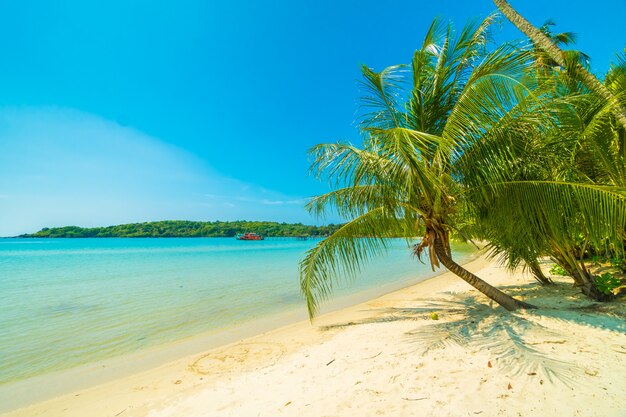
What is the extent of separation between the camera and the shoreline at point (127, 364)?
4.09m

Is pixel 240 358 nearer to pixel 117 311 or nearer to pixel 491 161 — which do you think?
pixel 491 161

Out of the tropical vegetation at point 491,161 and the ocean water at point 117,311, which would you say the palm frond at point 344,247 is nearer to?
the tropical vegetation at point 491,161

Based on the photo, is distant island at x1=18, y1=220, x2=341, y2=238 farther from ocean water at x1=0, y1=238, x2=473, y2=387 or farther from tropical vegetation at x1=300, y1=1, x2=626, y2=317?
tropical vegetation at x1=300, y1=1, x2=626, y2=317

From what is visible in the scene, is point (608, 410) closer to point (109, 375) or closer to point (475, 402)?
point (475, 402)

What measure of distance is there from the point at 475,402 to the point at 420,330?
222 cm

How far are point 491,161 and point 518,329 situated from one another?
2.35 meters

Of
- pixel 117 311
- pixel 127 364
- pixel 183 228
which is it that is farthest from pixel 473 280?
pixel 183 228

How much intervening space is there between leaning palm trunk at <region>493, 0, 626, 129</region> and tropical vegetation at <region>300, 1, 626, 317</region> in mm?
29

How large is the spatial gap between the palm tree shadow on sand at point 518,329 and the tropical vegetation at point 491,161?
631mm

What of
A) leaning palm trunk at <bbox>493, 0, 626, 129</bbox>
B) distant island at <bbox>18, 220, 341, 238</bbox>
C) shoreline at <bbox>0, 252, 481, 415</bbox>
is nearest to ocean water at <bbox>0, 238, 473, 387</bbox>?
shoreline at <bbox>0, 252, 481, 415</bbox>

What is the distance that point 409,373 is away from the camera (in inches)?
122

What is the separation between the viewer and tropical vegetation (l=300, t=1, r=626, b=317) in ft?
11.9

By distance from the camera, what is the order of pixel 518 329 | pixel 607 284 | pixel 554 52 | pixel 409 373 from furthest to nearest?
pixel 607 284 → pixel 554 52 → pixel 518 329 → pixel 409 373

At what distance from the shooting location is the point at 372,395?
2.74 m
